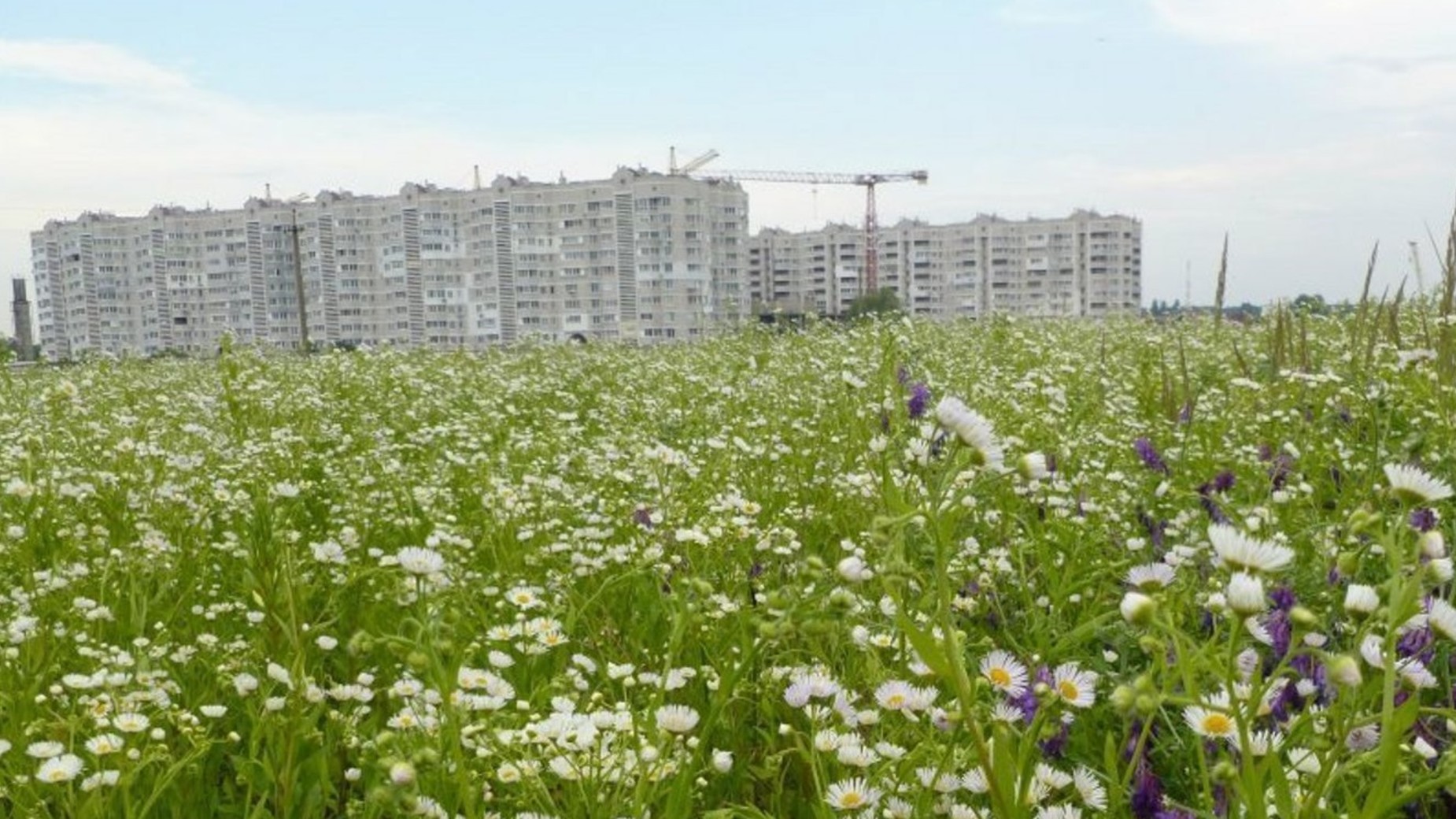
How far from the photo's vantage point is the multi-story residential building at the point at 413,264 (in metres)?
86.3

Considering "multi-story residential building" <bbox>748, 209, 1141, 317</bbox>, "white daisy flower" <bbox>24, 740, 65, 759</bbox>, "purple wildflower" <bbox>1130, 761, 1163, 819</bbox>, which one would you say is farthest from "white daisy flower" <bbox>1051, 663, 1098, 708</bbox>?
"multi-story residential building" <bbox>748, 209, 1141, 317</bbox>

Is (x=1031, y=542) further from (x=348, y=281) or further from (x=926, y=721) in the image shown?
(x=348, y=281)

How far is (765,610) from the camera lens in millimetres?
1676

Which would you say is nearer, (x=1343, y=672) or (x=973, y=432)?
(x=1343, y=672)

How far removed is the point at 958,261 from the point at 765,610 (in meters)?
107

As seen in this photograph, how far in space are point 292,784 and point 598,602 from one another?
97 cm

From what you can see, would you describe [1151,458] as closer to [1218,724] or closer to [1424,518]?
[1424,518]

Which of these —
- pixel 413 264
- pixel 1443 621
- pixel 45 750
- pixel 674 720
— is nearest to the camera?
pixel 1443 621

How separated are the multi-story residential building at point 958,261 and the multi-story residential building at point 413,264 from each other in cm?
1164

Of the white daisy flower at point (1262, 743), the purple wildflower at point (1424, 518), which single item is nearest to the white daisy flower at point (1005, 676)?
the white daisy flower at point (1262, 743)

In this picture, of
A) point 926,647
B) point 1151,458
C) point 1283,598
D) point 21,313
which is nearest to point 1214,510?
point 1151,458

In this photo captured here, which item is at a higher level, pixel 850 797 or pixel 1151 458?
pixel 1151 458

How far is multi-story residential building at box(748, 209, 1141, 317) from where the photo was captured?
3762 inches

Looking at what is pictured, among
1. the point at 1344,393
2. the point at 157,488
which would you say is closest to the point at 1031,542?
the point at 1344,393
